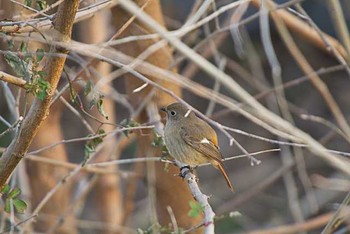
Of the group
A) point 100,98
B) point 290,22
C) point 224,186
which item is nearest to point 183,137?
point 290,22

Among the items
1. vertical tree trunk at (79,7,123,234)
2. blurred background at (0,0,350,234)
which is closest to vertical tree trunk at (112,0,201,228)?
blurred background at (0,0,350,234)

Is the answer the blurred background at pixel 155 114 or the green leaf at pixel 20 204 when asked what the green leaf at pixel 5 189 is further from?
the blurred background at pixel 155 114

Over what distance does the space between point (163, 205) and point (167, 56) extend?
746 mm

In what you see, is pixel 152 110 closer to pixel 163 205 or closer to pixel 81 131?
pixel 163 205

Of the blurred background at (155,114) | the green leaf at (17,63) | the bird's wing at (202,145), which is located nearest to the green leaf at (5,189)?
the blurred background at (155,114)

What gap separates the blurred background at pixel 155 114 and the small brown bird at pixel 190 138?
0.09 m

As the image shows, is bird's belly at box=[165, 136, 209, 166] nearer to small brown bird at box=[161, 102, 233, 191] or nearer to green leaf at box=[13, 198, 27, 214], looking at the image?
small brown bird at box=[161, 102, 233, 191]

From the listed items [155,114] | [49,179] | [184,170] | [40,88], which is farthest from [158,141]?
[49,179]

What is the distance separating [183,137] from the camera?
4.14m

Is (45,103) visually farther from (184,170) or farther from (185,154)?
(185,154)

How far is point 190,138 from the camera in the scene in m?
4.19

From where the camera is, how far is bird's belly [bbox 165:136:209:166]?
Answer: 3830mm

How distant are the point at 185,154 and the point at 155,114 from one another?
0.28 m

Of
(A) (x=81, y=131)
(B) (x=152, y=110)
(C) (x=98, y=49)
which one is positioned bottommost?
(C) (x=98, y=49)
